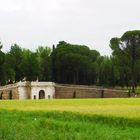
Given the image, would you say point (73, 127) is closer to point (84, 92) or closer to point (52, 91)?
point (84, 92)

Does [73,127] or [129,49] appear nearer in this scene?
[73,127]

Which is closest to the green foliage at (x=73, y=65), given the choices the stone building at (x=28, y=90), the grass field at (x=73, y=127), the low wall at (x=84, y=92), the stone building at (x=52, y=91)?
the stone building at (x=28, y=90)

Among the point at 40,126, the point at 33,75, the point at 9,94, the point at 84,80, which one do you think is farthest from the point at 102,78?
the point at 40,126

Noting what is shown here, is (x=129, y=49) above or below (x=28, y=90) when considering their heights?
above

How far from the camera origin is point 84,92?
4550 inches

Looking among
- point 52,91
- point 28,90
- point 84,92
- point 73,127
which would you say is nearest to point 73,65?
point 52,91

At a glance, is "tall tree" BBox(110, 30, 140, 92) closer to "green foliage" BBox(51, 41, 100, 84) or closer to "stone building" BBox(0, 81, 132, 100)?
"stone building" BBox(0, 81, 132, 100)

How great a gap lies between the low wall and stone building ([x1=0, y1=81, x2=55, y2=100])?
1.68 m

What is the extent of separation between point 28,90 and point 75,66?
13.9m

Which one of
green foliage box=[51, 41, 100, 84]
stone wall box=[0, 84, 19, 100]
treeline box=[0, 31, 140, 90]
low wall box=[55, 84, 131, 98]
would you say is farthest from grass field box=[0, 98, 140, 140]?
green foliage box=[51, 41, 100, 84]

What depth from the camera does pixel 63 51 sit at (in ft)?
435

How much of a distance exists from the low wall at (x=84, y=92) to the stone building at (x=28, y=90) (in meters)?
1.68

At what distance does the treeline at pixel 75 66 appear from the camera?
113m

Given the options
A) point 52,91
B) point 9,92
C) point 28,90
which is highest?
point 28,90
